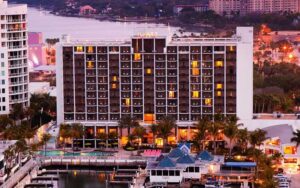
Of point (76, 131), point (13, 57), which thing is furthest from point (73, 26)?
point (76, 131)

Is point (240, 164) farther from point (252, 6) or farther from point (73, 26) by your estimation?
point (73, 26)

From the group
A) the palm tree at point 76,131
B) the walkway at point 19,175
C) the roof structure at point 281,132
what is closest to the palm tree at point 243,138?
the roof structure at point 281,132

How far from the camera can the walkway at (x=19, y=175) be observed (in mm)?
25752

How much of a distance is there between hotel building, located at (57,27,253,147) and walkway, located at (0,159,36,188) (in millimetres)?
3852

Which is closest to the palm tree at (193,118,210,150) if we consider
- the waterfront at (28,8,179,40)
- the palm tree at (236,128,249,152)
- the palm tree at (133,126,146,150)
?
the palm tree at (236,128,249,152)

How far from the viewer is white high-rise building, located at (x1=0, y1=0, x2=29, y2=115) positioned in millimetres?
34812

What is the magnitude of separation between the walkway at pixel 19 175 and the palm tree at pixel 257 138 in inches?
273

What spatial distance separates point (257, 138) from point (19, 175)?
7.55m

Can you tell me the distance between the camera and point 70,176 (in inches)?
1120

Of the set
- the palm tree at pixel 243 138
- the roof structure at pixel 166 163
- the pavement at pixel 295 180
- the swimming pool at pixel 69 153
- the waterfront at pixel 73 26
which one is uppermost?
the waterfront at pixel 73 26

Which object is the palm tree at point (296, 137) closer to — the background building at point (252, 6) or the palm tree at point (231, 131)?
the palm tree at point (231, 131)

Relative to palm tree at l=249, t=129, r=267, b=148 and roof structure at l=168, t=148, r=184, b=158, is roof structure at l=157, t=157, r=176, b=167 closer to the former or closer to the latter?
roof structure at l=168, t=148, r=184, b=158

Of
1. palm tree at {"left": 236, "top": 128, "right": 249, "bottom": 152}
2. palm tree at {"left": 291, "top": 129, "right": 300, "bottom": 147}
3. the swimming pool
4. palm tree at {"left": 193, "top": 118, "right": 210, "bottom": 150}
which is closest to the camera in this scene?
palm tree at {"left": 291, "top": 129, "right": 300, "bottom": 147}

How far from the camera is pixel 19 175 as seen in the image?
26.8 meters
